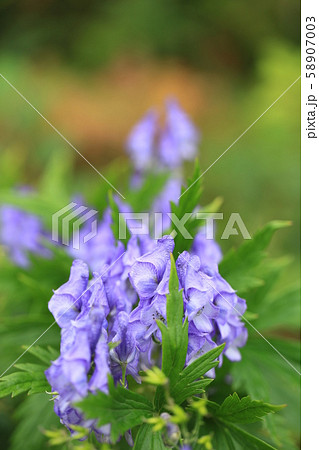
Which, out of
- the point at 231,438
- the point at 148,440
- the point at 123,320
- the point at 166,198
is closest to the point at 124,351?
the point at 123,320

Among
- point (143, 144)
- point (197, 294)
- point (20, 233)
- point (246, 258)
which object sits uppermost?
point (143, 144)

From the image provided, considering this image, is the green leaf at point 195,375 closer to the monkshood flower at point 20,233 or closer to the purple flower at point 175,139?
the monkshood flower at point 20,233

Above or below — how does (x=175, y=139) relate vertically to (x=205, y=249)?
above

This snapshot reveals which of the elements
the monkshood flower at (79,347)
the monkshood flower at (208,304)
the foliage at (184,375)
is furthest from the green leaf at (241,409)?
the monkshood flower at (79,347)

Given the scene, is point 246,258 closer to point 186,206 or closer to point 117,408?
point 186,206

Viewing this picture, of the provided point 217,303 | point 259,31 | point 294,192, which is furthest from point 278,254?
point 259,31
